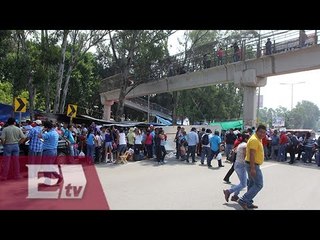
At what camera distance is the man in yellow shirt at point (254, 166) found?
7.76m

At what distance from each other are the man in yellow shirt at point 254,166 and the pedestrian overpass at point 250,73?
13.4 metres

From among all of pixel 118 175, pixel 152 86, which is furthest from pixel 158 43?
pixel 118 175

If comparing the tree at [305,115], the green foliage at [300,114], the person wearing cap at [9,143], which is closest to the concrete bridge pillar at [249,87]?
the person wearing cap at [9,143]

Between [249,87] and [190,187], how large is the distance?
14.5 meters

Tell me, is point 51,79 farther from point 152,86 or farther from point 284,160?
point 284,160

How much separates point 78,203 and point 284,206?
446cm

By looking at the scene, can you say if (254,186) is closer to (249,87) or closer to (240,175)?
(240,175)

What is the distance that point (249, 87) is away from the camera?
77.0 feet

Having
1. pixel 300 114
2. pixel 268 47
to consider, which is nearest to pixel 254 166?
pixel 268 47

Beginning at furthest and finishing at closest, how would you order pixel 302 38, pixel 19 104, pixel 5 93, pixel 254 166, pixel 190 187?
pixel 5 93, pixel 302 38, pixel 19 104, pixel 190 187, pixel 254 166

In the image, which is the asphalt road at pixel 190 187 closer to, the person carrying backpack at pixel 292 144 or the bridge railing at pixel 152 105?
the person carrying backpack at pixel 292 144

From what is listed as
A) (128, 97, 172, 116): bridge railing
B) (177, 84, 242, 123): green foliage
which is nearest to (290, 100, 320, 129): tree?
(177, 84, 242, 123): green foliage
